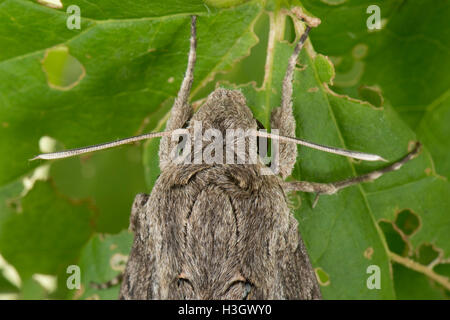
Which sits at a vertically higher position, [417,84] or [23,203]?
[417,84]

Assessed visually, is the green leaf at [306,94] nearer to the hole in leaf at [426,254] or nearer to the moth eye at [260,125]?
the hole in leaf at [426,254]

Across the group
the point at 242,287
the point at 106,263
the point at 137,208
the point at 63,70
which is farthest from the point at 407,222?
the point at 63,70

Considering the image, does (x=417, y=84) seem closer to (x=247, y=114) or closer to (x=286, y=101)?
(x=286, y=101)

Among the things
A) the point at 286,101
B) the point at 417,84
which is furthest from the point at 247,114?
the point at 417,84

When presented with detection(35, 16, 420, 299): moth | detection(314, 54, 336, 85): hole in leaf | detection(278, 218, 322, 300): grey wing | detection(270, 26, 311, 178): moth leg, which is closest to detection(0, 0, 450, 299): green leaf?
detection(314, 54, 336, 85): hole in leaf

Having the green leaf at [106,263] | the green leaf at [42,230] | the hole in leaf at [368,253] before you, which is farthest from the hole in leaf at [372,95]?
the green leaf at [42,230]

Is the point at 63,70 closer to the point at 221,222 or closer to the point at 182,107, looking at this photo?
the point at 182,107
